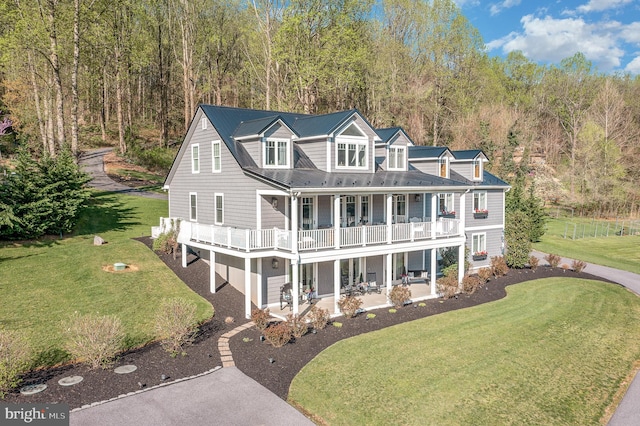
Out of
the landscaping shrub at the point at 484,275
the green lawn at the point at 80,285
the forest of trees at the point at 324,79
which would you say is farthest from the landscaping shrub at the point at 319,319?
the forest of trees at the point at 324,79

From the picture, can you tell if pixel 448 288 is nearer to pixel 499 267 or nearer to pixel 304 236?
pixel 499 267

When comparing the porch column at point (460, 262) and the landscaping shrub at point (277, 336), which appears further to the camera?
the porch column at point (460, 262)

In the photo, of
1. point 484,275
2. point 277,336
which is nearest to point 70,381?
point 277,336

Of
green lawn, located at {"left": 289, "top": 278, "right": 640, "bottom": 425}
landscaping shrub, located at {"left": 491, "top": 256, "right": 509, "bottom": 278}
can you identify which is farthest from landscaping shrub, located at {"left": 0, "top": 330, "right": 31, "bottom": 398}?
landscaping shrub, located at {"left": 491, "top": 256, "right": 509, "bottom": 278}

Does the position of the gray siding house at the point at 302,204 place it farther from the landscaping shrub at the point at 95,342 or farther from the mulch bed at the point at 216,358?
the landscaping shrub at the point at 95,342

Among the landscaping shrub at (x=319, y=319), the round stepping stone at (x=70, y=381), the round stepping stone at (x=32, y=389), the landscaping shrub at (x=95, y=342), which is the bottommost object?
the round stepping stone at (x=70, y=381)

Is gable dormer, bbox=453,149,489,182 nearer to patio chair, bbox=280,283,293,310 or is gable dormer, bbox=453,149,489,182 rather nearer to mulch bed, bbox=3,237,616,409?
mulch bed, bbox=3,237,616,409
